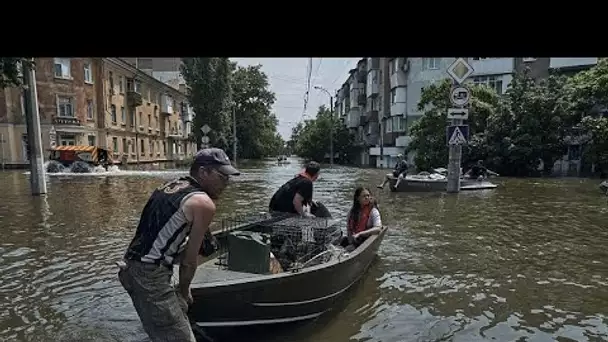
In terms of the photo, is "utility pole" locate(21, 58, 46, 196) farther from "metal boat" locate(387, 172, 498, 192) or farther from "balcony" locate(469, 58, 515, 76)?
"balcony" locate(469, 58, 515, 76)

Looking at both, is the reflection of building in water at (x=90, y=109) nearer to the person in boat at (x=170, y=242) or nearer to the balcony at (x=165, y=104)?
the balcony at (x=165, y=104)

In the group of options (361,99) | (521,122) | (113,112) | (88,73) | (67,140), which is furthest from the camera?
(361,99)

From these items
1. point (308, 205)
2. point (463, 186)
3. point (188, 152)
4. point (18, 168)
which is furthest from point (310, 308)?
point (188, 152)

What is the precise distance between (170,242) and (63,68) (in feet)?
127

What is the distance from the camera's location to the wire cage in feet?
17.3

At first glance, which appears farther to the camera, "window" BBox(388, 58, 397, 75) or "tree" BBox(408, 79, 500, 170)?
"window" BBox(388, 58, 397, 75)

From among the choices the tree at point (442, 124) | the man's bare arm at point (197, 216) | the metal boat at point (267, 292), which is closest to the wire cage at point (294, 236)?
the metal boat at point (267, 292)

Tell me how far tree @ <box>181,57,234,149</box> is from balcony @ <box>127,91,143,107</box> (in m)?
5.36

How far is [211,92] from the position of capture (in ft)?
152

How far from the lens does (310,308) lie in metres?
4.86

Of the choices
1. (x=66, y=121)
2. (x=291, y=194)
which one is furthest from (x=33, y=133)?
(x=66, y=121)

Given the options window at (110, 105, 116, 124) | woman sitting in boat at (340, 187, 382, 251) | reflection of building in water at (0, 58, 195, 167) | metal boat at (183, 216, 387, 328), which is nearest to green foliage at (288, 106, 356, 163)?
reflection of building in water at (0, 58, 195, 167)

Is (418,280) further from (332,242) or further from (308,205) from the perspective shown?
(308,205)

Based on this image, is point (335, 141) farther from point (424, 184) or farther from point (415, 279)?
point (415, 279)
